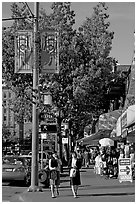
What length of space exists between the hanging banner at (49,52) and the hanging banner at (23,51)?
1.47 ft

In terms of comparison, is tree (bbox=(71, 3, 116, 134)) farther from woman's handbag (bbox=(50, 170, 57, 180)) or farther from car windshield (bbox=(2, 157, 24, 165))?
woman's handbag (bbox=(50, 170, 57, 180))

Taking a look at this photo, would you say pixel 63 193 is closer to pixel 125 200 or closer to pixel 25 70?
pixel 125 200

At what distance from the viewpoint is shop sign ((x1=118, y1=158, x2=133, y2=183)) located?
880 inches

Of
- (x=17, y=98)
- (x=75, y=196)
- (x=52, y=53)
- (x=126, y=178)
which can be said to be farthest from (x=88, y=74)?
(x=75, y=196)

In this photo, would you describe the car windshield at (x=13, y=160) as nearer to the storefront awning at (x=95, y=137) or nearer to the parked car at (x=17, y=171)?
the parked car at (x=17, y=171)

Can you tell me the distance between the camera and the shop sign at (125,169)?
2236 cm

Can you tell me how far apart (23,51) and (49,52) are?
938 mm

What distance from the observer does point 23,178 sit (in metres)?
22.2

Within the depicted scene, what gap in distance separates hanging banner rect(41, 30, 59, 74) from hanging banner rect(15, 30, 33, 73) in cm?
45

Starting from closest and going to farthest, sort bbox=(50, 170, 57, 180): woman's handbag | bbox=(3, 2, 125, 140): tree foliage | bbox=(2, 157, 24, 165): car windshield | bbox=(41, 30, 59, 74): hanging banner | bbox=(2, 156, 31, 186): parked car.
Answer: bbox=(50, 170, 57, 180): woman's handbag < bbox=(41, 30, 59, 74): hanging banner < bbox=(2, 156, 31, 186): parked car < bbox=(2, 157, 24, 165): car windshield < bbox=(3, 2, 125, 140): tree foliage

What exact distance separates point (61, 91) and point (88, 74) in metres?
2.01

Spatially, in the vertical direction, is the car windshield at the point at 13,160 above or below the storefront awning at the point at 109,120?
below

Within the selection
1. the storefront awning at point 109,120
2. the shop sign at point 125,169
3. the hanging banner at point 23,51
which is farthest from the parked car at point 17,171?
the storefront awning at point 109,120

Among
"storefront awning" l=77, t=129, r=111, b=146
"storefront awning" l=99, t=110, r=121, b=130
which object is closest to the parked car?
"storefront awning" l=77, t=129, r=111, b=146
